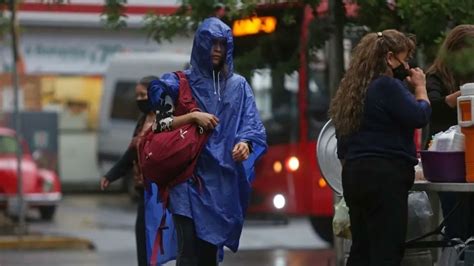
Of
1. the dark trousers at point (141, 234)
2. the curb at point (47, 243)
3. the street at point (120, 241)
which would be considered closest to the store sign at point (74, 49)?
the street at point (120, 241)

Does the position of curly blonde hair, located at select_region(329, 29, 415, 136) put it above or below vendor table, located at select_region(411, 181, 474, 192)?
above

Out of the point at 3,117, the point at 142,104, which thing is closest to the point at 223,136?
the point at 142,104

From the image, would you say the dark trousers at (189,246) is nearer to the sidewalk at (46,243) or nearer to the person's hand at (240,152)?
the person's hand at (240,152)

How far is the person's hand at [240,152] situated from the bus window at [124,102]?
59.7 ft

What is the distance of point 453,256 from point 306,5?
343cm

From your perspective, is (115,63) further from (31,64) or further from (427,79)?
(427,79)

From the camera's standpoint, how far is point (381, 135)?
258 inches

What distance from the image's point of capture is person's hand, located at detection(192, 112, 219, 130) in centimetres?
688

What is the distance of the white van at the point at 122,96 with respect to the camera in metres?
24.4

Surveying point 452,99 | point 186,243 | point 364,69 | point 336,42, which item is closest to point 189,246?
point 186,243

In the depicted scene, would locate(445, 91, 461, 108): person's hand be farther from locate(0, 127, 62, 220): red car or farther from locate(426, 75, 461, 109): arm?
locate(0, 127, 62, 220): red car

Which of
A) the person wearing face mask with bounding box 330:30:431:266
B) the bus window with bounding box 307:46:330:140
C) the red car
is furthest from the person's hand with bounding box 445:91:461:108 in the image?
the red car

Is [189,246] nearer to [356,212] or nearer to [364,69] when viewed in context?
[356,212]

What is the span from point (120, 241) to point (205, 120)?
10279 mm
